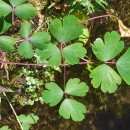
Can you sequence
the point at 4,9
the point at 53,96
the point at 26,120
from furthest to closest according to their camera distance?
1. the point at 26,120
2. the point at 53,96
3. the point at 4,9

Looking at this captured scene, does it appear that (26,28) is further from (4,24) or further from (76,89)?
(76,89)

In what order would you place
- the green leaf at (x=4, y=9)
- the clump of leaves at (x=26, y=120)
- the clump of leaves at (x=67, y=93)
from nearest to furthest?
the green leaf at (x=4, y=9)
the clump of leaves at (x=67, y=93)
the clump of leaves at (x=26, y=120)

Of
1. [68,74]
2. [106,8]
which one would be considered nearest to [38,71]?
[68,74]

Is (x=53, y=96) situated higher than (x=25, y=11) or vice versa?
(x=25, y=11)

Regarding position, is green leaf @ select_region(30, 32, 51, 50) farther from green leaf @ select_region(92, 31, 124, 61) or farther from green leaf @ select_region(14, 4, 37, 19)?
green leaf @ select_region(92, 31, 124, 61)

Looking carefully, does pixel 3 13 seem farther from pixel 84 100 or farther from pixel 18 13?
pixel 84 100

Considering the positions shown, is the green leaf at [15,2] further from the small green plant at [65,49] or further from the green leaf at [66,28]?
the green leaf at [66,28]

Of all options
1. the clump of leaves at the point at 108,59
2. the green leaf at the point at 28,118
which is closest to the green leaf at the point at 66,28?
the clump of leaves at the point at 108,59

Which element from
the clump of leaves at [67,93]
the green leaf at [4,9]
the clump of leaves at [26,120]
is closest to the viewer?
the green leaf at [4,9]

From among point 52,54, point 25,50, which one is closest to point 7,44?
point 25,50
